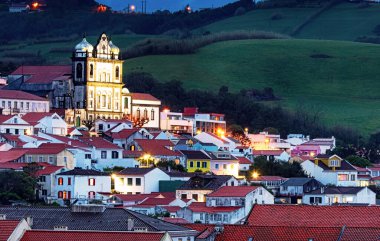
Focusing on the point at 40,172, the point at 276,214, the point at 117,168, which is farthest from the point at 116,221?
the point at 117,168

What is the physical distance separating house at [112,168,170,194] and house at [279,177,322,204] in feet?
31.2

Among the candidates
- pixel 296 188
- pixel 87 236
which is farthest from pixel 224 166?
pixel 87 236

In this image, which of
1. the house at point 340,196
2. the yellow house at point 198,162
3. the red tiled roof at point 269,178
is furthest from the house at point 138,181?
the red tiled roof at point 269,178

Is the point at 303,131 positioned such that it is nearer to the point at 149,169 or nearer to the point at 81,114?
the point at 81,114

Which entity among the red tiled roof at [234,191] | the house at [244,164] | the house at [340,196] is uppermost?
the red tiled roof at [234,191]

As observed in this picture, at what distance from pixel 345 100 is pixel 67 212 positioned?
5025 inches

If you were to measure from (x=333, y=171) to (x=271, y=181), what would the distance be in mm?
7710

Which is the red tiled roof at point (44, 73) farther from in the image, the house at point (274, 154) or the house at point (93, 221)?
the house at point (93, 221)

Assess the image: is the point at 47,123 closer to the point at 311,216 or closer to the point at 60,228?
the point at 311,216

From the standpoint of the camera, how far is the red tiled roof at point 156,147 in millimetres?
125812

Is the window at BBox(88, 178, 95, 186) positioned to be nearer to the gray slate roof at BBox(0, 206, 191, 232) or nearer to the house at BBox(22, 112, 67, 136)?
the house at BBox(22, 112, 67, 136)

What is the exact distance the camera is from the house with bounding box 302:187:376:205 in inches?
4496

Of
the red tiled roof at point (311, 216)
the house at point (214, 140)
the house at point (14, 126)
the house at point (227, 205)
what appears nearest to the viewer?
the red tiled roof at point (311, 216)

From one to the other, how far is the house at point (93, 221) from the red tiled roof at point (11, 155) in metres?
38.2
